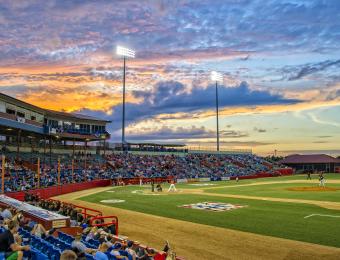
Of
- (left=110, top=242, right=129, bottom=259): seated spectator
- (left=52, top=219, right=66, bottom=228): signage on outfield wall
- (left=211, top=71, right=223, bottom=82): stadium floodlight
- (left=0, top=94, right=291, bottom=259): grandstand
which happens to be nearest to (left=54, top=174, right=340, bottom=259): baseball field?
(left=0, top=94, right=291, bottom=259): grandstand

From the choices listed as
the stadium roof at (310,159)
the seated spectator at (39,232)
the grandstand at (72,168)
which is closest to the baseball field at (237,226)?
the grandstand at (72,168)

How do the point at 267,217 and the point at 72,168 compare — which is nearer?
the point at 267,217

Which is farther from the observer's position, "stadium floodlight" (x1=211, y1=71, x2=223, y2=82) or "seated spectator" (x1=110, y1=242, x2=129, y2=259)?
"stadium floodlight" (x1=211, y1=71, x2=223, y2=82)

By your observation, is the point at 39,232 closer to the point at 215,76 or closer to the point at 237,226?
the point at 237,226

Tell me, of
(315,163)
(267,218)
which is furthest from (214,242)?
(315,163)

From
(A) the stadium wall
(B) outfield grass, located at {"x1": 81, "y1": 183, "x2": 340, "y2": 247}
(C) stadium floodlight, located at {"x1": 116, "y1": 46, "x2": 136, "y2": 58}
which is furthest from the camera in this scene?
(C) stadium floodlight, located at {"x1": 116, "y1": 46, "x2": 136, "y2": 58}

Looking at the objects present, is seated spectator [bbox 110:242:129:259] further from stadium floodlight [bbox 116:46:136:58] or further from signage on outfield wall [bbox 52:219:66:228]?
stadium floodlight [bbox 116:46:136:58]

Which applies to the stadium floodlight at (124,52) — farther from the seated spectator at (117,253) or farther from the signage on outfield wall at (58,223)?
the seated spectator at (117,253)

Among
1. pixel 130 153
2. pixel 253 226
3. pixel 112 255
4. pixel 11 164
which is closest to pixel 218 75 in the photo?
pixel 130 153

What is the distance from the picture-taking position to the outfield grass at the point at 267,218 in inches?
802

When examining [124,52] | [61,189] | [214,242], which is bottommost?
[214,242]

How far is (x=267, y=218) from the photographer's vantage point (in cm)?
2556

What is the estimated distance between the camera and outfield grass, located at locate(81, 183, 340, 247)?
66.8 feet

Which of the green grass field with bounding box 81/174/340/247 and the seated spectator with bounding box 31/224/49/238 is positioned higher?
the seated spectator with bounding box 31/224/49/238
